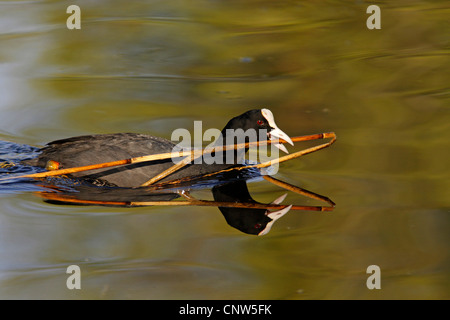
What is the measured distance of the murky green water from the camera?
3551 millimetres

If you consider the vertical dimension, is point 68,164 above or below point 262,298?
above

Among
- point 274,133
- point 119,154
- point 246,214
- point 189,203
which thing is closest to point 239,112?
point 274,133

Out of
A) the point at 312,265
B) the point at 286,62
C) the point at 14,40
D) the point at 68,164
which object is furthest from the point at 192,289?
the point at 14,40

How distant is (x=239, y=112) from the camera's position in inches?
246

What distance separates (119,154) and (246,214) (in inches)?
44.2

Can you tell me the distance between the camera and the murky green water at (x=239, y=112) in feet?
11.6

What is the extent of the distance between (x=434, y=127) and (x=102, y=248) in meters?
3.19

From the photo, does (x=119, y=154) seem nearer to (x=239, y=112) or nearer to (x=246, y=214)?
(x=246, y=214)

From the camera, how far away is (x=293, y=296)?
3.34m

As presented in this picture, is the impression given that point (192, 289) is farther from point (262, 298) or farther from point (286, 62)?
point (286, 62)

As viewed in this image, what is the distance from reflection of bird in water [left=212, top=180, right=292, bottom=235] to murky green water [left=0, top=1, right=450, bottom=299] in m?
0.07

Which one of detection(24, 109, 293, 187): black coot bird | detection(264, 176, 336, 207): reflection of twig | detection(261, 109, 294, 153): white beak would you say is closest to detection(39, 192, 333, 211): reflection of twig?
detection(264, 176, 336, 207): reflection of twig

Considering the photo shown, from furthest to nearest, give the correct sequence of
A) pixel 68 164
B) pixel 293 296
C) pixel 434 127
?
pixel 434 127, pixel 68 164, pixel 293 296

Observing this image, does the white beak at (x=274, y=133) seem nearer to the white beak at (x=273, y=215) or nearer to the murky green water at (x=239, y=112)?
the murky green water at (x=239, y=112)
